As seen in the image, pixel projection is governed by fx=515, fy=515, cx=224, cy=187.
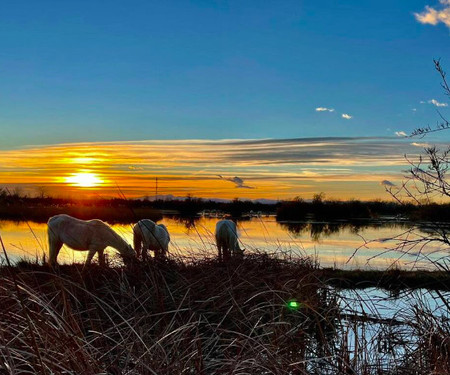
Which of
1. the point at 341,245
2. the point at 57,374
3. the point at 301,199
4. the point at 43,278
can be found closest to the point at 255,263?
the point at 43,278

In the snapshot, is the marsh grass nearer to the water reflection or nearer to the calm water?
the calm water

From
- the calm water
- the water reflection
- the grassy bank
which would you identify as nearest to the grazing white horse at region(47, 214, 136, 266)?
the calm water

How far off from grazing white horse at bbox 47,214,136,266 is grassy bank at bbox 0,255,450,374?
302 cm

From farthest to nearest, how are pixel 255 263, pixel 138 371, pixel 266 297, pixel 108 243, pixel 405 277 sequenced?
pixel 405 277 < pixel 108 243 < pixel 255 263 < pixel 266 297 < pixel 138 371

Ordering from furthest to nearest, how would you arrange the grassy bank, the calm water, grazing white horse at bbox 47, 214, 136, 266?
grazing white horse at bbox 47, 214, 136, 266
the calm water
the grassy bank

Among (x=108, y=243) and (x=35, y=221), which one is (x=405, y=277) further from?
(x=35, y=221)

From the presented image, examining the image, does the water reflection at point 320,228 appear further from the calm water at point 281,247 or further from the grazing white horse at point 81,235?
the grazing white horse at point 81,235

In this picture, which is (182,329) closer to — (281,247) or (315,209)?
(281,247)

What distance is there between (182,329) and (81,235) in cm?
867

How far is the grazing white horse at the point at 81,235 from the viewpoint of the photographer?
1163 centimetres

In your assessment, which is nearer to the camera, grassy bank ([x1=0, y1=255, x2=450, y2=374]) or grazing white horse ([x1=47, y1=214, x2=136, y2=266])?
grassy bank ([x1=0, y1=255, x2=450, y2=374])

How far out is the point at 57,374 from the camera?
2.87 metres

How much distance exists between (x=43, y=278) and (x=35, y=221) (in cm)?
4058

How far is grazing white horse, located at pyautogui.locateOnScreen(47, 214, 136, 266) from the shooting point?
1163 centimetres
